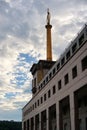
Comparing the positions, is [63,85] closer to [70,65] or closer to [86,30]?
[70,65]

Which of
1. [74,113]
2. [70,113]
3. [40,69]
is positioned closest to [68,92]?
[70,113]

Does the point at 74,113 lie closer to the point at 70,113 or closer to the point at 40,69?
the point at 70,113

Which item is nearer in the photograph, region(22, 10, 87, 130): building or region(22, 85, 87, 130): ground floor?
region(22, 10, 87, 130): building

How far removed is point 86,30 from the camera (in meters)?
54.4

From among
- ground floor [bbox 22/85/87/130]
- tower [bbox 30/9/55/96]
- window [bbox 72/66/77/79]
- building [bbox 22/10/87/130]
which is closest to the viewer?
building [bbox 22/10/87/130]

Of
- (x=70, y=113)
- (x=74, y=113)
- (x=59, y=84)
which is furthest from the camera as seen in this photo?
(x=59, y=84)

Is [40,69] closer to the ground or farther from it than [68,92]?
farther from it

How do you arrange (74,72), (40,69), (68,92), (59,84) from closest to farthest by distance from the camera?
1. (74,72)
2. (68,92)
3. (59,84)
4. (40,69)

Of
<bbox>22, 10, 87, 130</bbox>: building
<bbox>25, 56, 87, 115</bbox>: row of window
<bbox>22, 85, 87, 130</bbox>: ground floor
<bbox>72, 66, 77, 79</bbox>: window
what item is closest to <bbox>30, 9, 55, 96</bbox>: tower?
<bbox>25, 56, 87, 115</bbox>: row of window

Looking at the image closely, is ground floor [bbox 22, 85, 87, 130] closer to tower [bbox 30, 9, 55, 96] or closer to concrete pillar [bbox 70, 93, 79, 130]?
A: concrete pillar [bbox 70, 93, 79, 130]

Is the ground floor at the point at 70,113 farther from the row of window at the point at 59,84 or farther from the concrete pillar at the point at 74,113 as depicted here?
the row of window at the point at 59,84

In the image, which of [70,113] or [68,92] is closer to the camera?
[70,113]

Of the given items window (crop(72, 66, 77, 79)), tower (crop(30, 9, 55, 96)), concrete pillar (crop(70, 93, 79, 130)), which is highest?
tower (crop(30, 9, 55, 96))

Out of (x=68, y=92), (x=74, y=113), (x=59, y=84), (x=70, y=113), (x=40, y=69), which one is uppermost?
(x=40, y=69)
